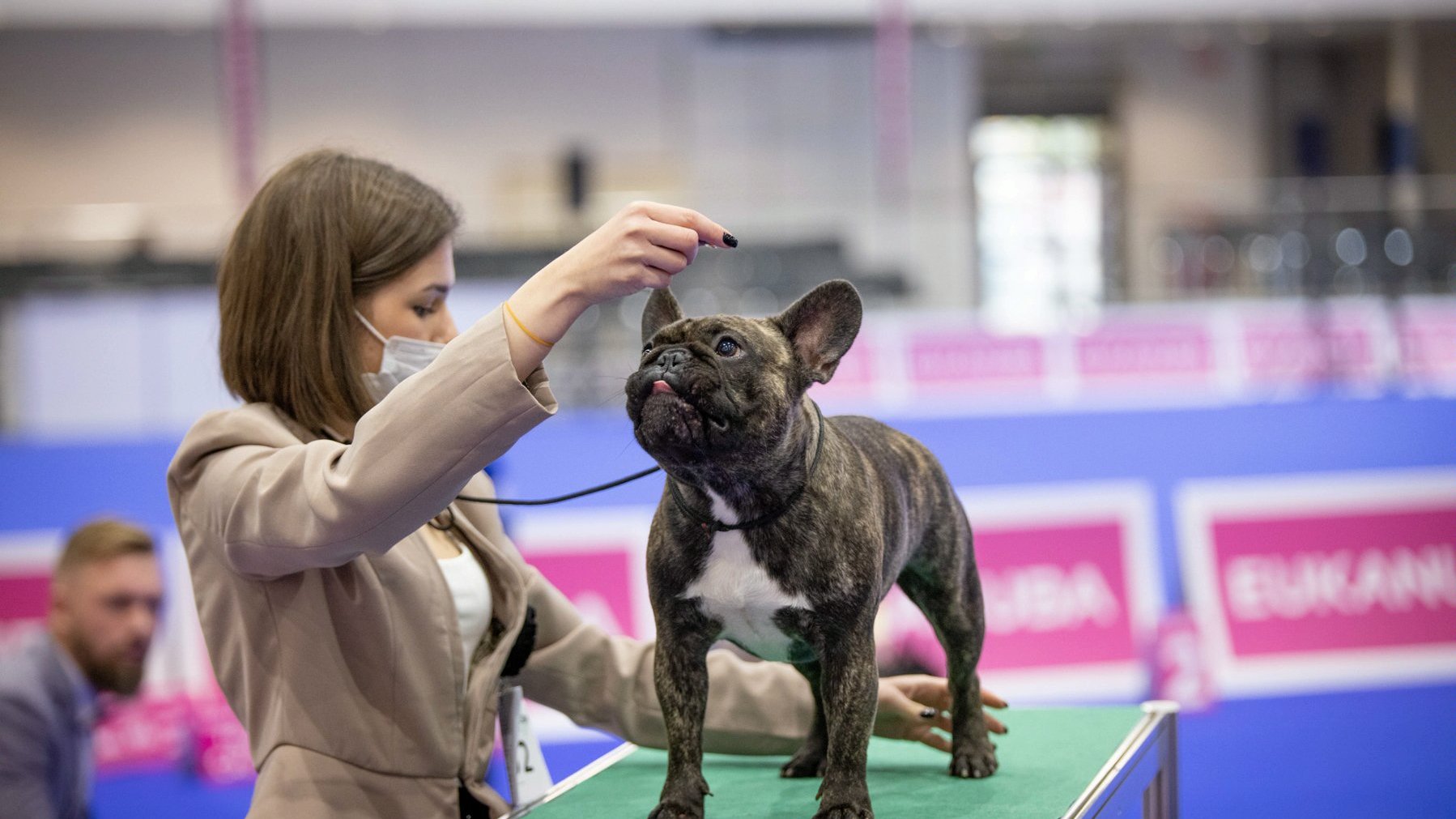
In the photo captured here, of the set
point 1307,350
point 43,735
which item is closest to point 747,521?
point 43,735

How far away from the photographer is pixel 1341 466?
4.62 m

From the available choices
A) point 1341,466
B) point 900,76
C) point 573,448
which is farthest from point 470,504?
point 900,76

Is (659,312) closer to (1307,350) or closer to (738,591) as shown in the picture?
(738,591)

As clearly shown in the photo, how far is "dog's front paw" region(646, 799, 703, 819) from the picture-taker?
146cm

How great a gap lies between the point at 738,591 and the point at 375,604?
0.56 meters

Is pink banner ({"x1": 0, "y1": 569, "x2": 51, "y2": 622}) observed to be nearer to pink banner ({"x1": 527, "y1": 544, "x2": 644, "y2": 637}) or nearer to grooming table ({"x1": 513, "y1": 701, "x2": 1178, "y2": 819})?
pink banner ({"x1": 527, "y1": 544, "x2": 644, "y2": 637})

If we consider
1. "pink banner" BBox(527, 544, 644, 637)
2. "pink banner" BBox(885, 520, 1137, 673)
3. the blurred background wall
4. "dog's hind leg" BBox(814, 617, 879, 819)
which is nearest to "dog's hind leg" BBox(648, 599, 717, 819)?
"dog's hind leg" BBox(814, 617, 879, 819)

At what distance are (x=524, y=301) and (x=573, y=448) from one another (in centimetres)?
338

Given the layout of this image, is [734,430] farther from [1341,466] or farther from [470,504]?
[1341,466]

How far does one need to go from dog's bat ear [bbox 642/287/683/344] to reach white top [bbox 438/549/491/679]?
0.54m

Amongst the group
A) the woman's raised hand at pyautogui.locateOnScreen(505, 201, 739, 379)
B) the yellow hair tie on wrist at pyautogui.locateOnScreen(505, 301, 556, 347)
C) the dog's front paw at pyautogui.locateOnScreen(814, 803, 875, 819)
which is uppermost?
the woman's raised hand at pyautogui.locateOnScreen(505, 201, 739, 379)

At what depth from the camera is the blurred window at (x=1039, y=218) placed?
33.7 ft

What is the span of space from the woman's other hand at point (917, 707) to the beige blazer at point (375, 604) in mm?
128

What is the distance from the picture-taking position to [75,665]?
3662 mm
